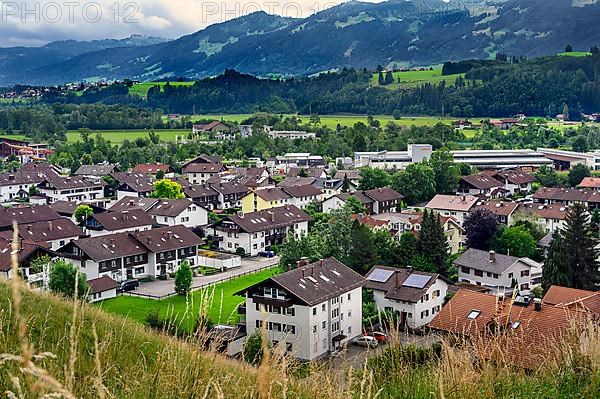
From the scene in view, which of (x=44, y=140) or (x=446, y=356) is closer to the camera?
(x=446, y=356)

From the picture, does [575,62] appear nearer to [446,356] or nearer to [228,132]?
[228,132]

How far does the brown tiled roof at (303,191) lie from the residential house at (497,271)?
1315cm

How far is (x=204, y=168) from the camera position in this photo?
40875 mm

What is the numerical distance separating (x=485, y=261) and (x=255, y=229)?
8.35 meters

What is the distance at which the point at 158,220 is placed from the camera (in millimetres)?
27016

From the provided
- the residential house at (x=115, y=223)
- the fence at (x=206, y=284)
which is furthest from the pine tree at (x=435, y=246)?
the residential house at (x=115, y=223)

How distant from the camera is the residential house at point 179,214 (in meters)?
26.5

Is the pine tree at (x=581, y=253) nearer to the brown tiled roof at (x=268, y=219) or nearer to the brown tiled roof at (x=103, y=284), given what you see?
the brown tiled roof at (x=268, y=219)

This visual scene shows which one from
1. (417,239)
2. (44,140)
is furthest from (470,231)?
(44,140)

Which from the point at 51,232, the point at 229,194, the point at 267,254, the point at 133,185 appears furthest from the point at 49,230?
the point at 133,185

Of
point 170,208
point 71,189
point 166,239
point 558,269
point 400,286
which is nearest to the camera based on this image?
point 400,286

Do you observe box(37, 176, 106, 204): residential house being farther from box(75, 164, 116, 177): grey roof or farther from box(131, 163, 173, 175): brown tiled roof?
box(131, 163, 173, 175): brown tiled roof

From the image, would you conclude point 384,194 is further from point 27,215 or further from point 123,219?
point 27,215

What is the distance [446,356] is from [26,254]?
1786 cm
